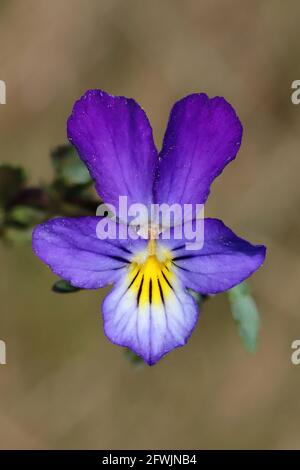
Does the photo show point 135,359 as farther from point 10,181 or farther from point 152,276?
point 10,181

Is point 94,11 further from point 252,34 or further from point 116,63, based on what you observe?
point 252,34

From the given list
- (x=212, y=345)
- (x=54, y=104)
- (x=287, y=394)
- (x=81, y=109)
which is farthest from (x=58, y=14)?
(x=81, y=109)

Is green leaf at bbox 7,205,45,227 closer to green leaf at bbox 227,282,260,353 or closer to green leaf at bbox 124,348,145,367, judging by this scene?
green leaf at bbox 124,348,145,367

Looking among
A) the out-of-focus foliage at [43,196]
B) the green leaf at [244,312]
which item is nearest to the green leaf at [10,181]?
the out-of-focus foliage at [43,196]

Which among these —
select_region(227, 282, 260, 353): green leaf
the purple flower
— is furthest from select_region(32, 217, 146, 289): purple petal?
select_region(227, 282, 260, 353): green leaf

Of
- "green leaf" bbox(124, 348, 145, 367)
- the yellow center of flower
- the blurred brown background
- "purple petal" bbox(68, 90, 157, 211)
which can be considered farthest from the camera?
the blurred brown background

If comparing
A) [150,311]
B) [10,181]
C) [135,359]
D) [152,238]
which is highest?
[10,181]

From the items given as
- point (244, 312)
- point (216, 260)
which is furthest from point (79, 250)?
point (244, 312)
